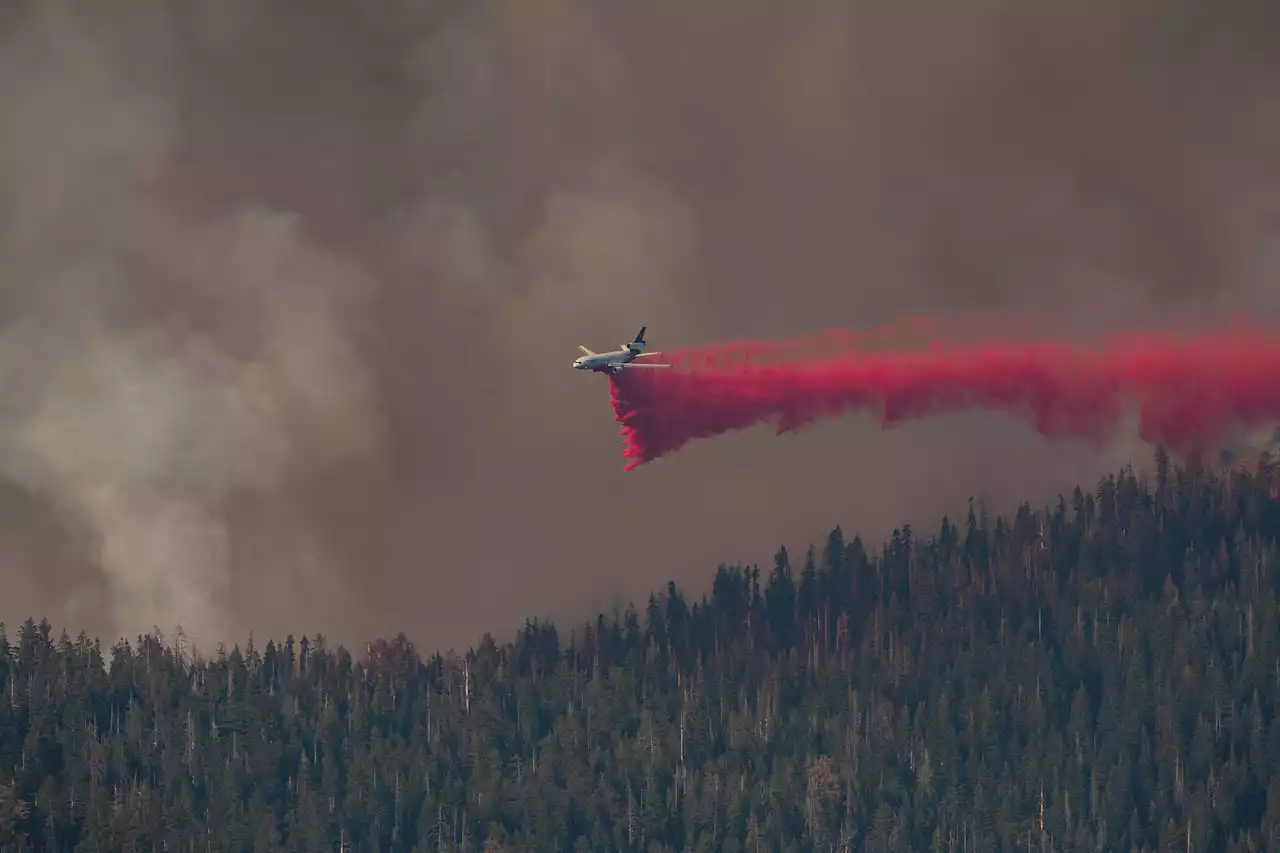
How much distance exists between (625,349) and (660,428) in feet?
20.1

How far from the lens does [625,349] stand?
154 m

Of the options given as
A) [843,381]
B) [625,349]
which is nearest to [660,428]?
[625,349]

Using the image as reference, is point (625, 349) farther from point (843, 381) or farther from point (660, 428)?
point (843, 381)

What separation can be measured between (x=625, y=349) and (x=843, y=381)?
1931 centimetres

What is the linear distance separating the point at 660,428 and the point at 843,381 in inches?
649

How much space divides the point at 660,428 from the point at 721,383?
7.40 metres

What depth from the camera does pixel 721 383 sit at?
161 m

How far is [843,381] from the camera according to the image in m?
165

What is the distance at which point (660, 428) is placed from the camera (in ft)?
512

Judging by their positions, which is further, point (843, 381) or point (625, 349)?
point (843, 381)

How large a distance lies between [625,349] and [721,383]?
9996mm
